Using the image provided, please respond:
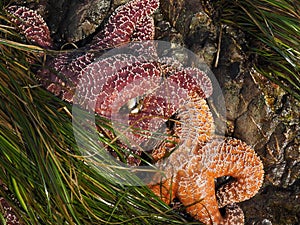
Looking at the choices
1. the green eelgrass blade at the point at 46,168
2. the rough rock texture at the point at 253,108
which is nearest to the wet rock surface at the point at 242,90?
the rough rock texture at the point at 253,108

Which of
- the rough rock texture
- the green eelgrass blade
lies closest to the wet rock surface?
the rough rock texture

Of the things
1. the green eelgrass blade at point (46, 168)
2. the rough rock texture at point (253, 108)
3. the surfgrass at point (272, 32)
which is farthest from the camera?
the rough rock texture at point (253, 108)

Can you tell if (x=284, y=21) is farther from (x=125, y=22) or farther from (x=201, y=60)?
(x=125, y=22)

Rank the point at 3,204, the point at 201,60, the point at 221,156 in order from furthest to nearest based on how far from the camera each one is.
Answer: the point at 201,60 < the point at 221,156 < the point at 3,204

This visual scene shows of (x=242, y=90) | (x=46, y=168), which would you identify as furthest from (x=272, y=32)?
(x=46, y=168)

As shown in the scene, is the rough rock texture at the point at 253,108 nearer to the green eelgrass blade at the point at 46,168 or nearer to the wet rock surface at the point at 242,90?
the wet rock surface at the point at 242,90

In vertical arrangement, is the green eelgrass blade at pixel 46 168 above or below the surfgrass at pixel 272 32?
below

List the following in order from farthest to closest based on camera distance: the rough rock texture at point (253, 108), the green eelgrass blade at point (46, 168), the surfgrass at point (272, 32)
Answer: the rough rock texture at point (253, 108) < the surfgrass at point (272, 32) < the green eelgrass blade at point (46, 168)

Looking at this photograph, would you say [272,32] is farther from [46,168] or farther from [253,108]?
[46,168]

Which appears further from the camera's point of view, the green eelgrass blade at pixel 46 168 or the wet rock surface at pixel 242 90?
the wet rock surface at pixel 242 90

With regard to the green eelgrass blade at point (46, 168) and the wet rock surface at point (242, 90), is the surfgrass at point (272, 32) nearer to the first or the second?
the wet rock surface at point (242, 90)

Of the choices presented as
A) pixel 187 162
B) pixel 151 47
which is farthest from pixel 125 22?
pixel 187 162
